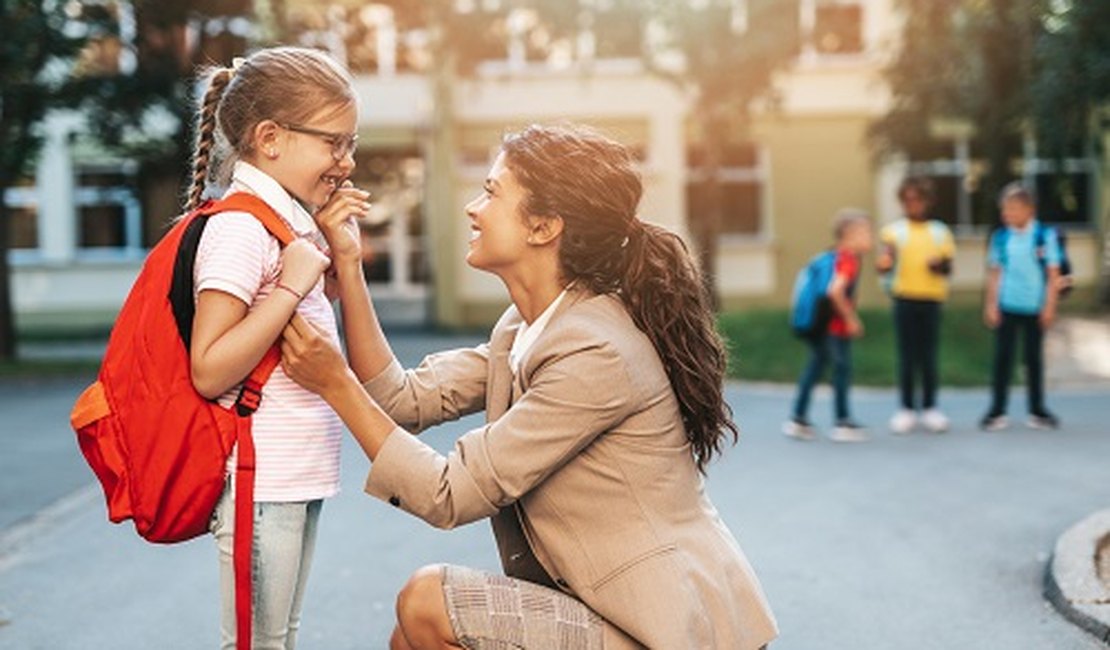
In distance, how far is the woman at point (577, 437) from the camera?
10.5ft

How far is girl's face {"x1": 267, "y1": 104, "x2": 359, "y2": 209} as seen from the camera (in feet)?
11.0

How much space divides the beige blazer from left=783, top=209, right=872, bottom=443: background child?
8.62 m

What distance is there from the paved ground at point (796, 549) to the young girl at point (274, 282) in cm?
246

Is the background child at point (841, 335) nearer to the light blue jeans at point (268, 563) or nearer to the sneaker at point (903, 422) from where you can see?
the sneaker at point (903, 422)

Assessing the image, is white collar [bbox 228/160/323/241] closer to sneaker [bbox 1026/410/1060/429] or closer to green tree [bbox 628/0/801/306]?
sneaker [bbox 1026/410/1060/429]

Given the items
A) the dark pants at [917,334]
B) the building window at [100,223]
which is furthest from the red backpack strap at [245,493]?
the building window at [100,223]

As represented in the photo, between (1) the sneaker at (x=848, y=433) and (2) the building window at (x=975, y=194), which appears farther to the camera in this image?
(2) the building window at (x=975, y=194)

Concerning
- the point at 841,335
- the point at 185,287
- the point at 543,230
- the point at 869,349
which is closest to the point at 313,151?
the point at 185,287

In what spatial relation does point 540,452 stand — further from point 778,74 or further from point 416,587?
point 778,74

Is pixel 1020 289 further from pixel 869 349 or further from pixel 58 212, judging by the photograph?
pixel 58 212

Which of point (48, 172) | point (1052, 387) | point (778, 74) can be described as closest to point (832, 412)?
point (1052, 387)

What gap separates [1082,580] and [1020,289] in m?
5.96

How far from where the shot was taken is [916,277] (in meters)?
12.0

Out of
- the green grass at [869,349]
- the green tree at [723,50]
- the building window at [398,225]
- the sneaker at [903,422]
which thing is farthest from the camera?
the building window at [398,225]
